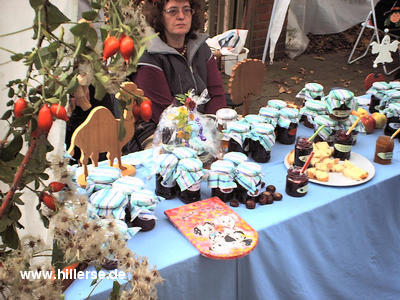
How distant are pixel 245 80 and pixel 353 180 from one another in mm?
1028

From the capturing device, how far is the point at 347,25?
7043mm

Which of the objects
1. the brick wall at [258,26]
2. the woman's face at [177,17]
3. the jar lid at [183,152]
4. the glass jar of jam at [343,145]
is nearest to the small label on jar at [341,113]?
the glass jar of jam at [343,145]

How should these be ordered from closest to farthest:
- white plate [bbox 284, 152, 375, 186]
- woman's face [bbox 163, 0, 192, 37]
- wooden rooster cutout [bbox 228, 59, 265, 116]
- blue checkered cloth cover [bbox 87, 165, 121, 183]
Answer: blue checkered cloth cover [bbox 87, 165, 121, 183] → white plate [bbox 284, 152, 375, 186] → woman's face [bbox 163, 0, 192, 37] → wooden rooster cutout [bbox 228, 59, 265, 116]

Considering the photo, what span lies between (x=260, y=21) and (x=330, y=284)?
4594 mm

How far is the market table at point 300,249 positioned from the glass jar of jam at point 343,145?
161mm

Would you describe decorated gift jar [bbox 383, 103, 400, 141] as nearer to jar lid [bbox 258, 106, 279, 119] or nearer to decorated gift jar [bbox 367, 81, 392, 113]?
decorated gift jar [bbox 367, 81, 392, 113]

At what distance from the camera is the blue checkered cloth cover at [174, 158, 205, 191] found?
5.04 ft

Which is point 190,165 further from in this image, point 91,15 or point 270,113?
point 91,15

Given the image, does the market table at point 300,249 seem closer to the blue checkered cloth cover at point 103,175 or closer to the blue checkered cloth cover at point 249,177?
the blue checkered cloth cover at point 249,177

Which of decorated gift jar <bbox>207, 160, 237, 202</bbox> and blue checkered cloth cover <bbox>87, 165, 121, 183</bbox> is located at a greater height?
blue checkered cloth cover <bbox>87, 165, 121, 183</bbox>

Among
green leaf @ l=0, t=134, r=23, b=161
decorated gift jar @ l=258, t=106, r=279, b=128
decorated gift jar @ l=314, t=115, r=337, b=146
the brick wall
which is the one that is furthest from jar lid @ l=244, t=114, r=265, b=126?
the brick wall

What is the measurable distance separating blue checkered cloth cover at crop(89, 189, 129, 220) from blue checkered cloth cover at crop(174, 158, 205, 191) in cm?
27

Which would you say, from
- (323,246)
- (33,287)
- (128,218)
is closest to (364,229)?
(323,246)

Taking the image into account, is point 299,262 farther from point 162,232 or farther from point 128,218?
point 128,218
